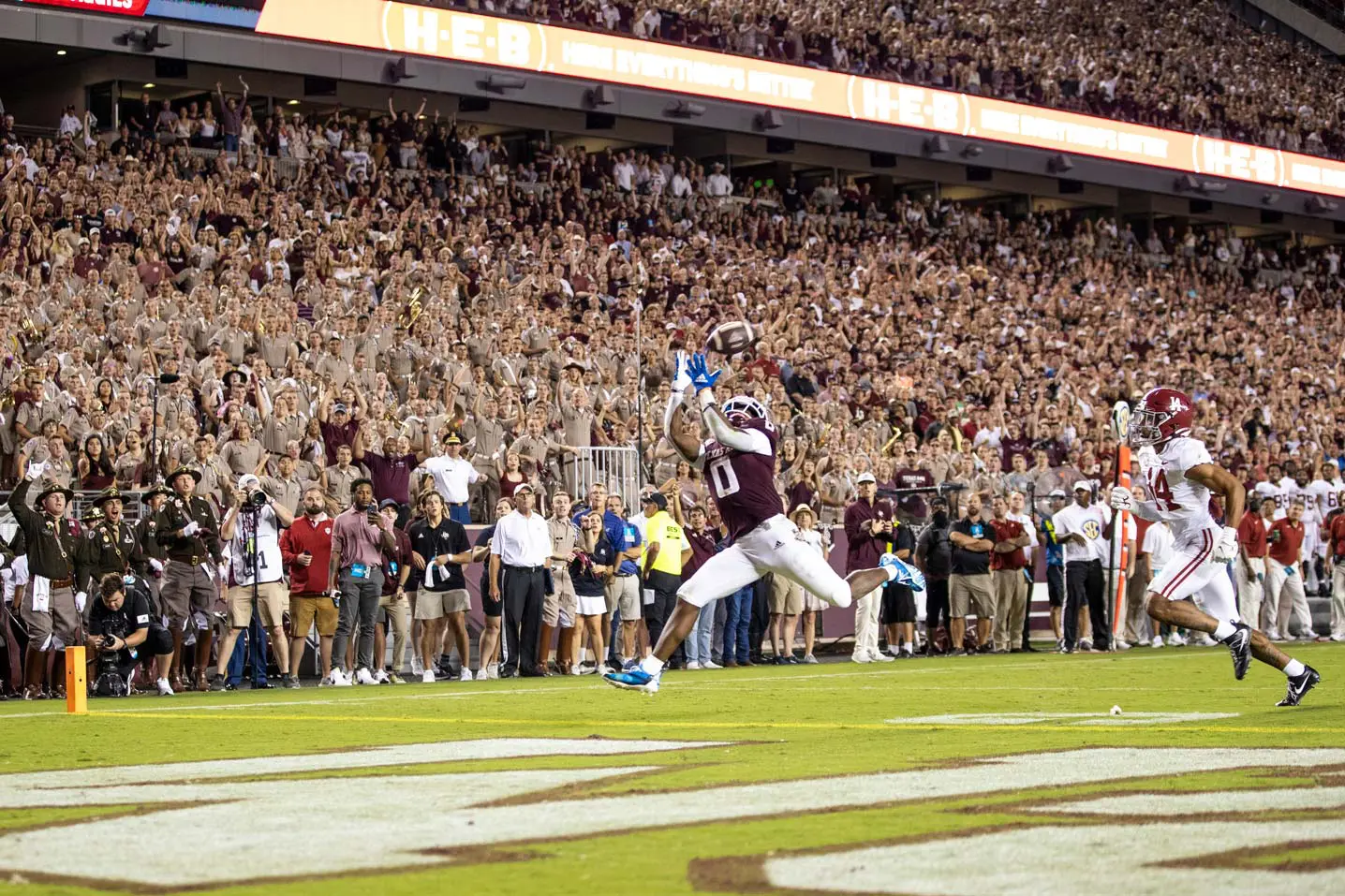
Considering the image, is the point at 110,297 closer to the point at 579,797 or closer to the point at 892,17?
the point at 579,797

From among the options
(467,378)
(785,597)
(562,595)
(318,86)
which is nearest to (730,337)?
(562,595)

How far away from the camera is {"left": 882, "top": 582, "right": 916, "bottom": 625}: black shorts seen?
22.2 metres

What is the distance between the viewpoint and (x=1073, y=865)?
507 cm

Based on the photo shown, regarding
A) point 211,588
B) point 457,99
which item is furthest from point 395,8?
point 211,588

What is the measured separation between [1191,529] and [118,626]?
384 inches

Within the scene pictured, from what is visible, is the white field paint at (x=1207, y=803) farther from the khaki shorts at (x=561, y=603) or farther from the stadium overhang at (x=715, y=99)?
the stadium overhang at (x=715, y=99)

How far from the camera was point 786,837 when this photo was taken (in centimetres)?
580

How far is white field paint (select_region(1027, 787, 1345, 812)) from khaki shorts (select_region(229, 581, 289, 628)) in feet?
40.9

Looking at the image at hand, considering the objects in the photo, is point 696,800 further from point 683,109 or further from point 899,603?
point 683,109

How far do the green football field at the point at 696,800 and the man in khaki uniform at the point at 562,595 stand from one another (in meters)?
6.53

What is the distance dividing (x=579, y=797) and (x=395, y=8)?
26481 millimetres

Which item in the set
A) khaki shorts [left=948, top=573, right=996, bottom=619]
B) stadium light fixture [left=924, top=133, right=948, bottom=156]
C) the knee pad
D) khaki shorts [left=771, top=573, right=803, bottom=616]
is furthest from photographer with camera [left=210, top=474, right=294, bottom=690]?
stadium light fixture [left=924, top=133, right=948, bottom=156]

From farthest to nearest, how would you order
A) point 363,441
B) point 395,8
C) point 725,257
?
point 725,257
point 395,8
point 363,441

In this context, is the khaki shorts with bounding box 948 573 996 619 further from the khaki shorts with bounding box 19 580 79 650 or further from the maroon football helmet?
the khaki shorts with bounding box 19 580 79 650
